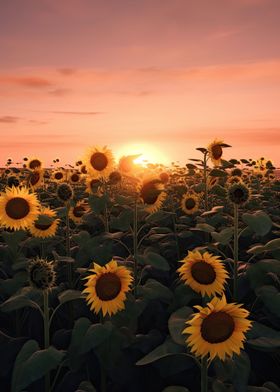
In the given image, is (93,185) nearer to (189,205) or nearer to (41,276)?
(189,205)

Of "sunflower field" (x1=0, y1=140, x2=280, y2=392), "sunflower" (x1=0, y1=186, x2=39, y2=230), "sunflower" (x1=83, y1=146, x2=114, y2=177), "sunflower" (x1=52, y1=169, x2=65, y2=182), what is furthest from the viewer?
"sunflower" (x1=52, y1=169, x2=65, y2=182)

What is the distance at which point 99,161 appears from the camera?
641cm

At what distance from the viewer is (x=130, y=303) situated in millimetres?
3605

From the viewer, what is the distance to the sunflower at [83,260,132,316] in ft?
11.2

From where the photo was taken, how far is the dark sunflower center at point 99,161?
6375 millimetres

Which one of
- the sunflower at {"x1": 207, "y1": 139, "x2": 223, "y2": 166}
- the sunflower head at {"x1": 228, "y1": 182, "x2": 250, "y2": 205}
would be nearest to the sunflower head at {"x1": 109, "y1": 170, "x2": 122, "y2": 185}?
the sunflower at {"x1": 207, "y1": 139, "x2": 223, "y2": 166}

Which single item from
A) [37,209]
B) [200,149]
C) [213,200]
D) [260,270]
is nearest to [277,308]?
[260,270]

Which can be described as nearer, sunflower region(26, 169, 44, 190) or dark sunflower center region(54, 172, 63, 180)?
sunflower region(26, 169, 44, 190)

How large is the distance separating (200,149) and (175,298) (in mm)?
3438

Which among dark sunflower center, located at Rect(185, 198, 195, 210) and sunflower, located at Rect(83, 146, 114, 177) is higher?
sunflower, located at Rect(83, 146, 114, 177)

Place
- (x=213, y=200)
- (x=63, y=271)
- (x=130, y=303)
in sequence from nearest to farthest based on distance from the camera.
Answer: (x=130, y=303), (x=63, y=271), (x=213, y=200)

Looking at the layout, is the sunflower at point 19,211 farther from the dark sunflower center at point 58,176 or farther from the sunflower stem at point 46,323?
the dark sunflower center at point 58,176

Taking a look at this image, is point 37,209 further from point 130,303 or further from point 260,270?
point 260,270

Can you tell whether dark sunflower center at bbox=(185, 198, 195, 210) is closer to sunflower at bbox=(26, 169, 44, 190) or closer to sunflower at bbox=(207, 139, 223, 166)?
sunflower at bbox=(207, 139, 223, 166)
